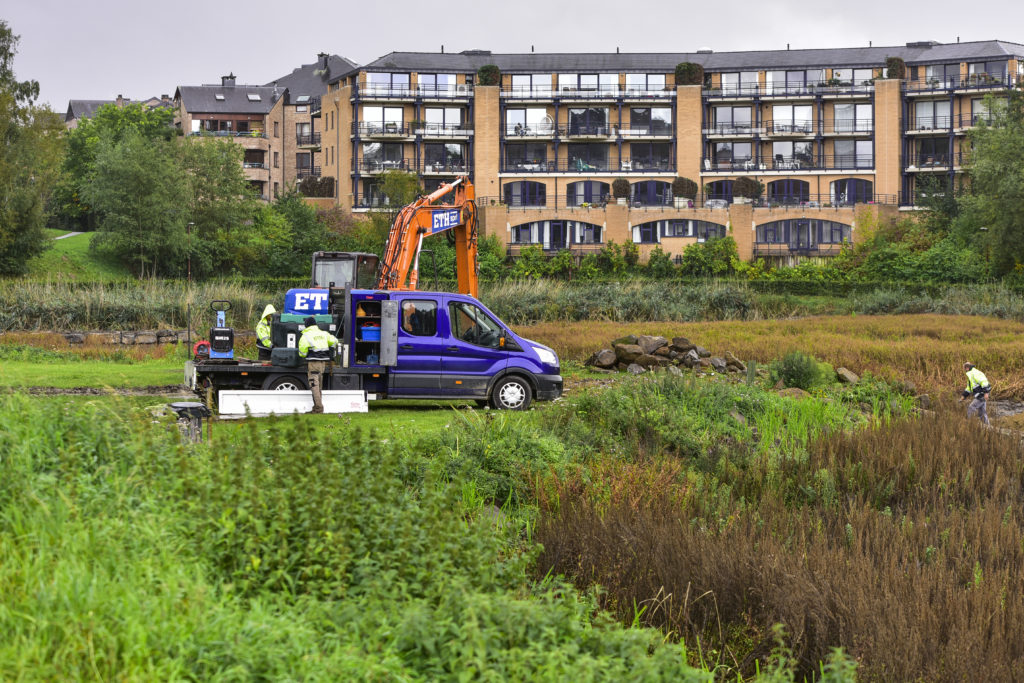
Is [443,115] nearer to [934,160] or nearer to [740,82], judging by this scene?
[740,82]

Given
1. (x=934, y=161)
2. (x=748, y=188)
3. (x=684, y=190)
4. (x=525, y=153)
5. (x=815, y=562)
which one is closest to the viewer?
(x=815, y=562)

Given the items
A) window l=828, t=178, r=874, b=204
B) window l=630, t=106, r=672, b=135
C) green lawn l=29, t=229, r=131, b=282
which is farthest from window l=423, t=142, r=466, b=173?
window l=828, t=178, r=874, b=204

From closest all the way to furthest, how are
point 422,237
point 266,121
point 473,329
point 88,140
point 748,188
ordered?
point 473,329, point 422,237, point 748,188, point 88,140, point 266,121

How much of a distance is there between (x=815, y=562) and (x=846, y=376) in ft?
48.3

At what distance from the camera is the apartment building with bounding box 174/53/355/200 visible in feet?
279

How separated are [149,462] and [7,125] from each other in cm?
4788

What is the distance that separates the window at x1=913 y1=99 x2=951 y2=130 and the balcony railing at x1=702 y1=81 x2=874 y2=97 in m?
3.98

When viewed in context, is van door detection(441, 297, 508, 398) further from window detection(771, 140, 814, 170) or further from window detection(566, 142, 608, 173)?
window detection(771, 140, 814, 170)

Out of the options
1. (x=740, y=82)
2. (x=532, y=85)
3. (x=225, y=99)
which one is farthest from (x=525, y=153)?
(x=225, y=99)

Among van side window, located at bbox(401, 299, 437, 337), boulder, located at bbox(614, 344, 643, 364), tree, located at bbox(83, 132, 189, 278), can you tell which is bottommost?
boulder, located at bbox(614, 344, 643, 364)

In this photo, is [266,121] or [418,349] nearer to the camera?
[418,349]

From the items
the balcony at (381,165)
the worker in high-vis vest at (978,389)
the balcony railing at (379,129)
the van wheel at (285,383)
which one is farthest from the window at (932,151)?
the van wheel at (285,383)

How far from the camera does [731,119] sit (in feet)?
247

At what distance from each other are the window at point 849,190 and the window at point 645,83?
537 inches
